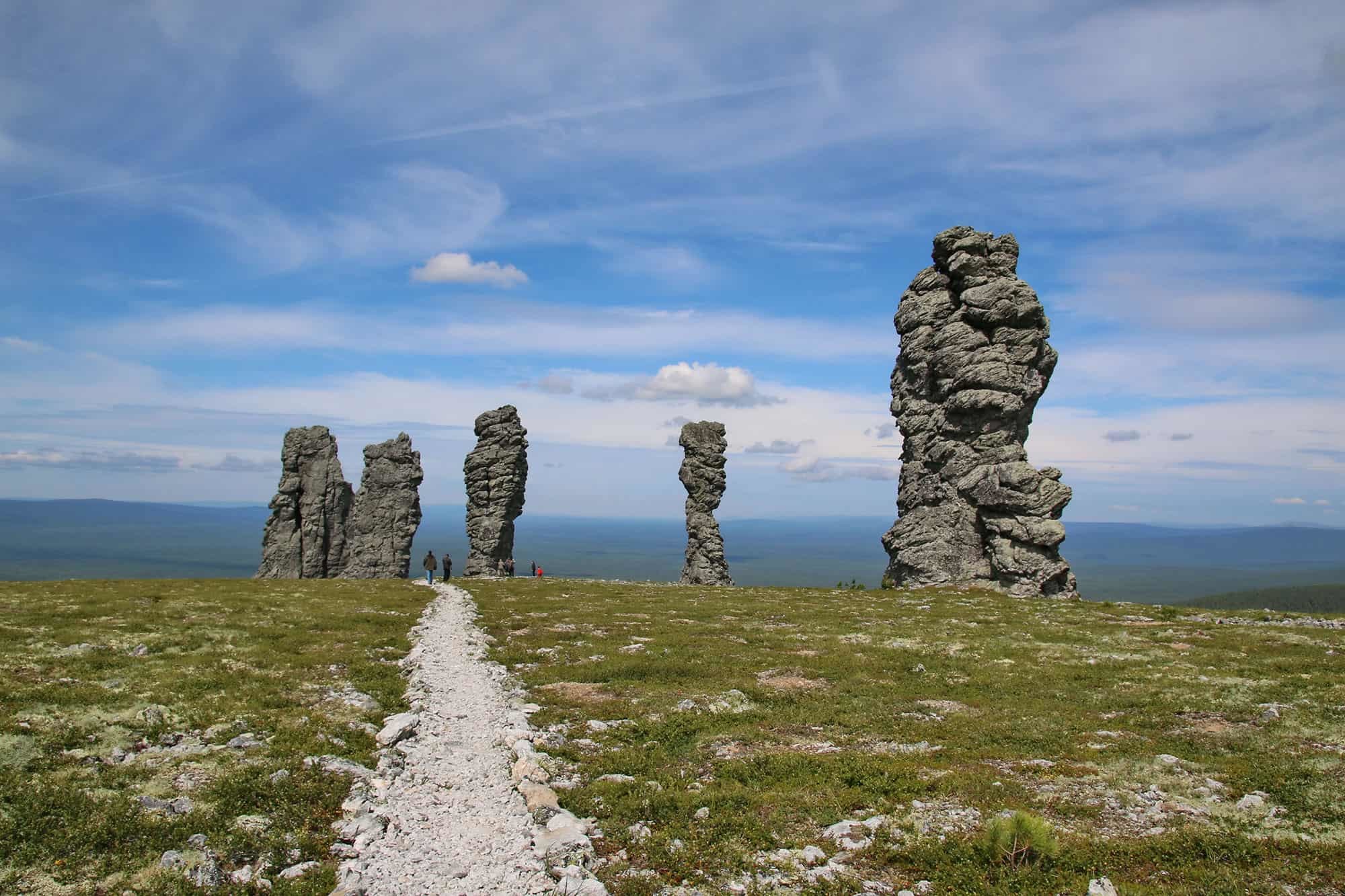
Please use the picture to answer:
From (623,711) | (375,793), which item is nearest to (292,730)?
(375,793)

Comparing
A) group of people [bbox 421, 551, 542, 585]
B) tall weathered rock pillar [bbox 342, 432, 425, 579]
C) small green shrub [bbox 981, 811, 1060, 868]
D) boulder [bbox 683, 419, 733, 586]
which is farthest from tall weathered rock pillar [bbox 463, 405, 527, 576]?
small green shrub [bbox 981, 811, 1060, 868]

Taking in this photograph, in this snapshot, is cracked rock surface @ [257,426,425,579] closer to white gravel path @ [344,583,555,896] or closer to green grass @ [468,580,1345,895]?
green grass @ [468,580,1345,895]

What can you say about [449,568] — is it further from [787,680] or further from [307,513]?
[787,680]

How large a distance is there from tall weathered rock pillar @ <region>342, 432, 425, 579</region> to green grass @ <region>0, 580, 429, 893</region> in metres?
45.1

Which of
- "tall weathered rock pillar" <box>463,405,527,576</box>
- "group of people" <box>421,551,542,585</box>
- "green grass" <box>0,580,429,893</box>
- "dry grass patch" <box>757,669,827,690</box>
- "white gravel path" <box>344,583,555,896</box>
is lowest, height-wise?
"group of people" <box>421,551,542,585</box>

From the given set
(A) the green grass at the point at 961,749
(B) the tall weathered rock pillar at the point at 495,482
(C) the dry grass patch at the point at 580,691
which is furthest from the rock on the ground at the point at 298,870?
(B) the tall weathered rock pillar at the point at 495,482

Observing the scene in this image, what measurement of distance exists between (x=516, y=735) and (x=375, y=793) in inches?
164

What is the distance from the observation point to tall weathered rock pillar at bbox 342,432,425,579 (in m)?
80.2

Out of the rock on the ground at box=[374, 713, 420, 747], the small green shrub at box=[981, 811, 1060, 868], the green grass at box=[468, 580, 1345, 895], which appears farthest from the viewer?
the rock on the ground at box=[374, 713, 420, 747]

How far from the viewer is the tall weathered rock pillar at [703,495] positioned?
237ft

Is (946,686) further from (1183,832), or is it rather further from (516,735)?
(516,735)

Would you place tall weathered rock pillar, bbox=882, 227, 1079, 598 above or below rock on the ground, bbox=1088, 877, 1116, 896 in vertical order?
above

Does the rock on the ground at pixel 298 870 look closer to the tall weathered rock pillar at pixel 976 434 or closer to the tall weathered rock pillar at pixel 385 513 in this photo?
the tall weathered rock pillar at pixel 976 434

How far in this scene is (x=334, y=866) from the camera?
12555 millimetres
